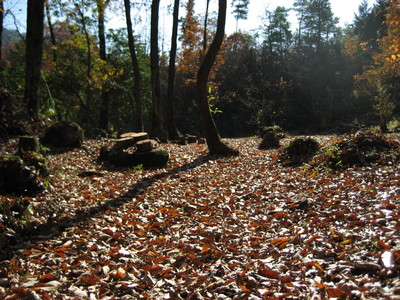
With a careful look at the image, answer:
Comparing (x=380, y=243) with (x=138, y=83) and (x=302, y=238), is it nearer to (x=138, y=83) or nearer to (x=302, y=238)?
(x=302, y=238)

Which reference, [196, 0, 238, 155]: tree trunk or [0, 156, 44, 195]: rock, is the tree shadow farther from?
[196, 0, 238, 155]: tree trunk

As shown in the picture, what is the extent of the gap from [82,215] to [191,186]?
92.8 inches

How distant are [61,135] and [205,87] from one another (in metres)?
4.32

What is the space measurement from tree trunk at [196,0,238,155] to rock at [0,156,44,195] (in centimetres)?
517

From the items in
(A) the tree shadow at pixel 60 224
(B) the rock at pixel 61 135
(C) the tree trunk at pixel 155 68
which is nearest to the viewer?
(A) the tree shadow at pixel 60 224

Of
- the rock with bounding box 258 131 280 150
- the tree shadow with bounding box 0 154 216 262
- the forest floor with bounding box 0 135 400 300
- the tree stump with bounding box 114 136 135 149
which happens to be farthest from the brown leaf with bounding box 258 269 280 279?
the rock with bounding box 258 131 280 150

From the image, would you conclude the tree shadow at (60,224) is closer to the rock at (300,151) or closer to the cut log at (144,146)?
the cut log at (144,146)

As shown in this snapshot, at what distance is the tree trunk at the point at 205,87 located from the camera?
809 centimetres

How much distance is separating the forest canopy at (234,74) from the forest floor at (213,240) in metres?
7.31

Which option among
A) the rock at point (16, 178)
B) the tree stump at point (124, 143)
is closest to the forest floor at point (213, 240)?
the rock at point (16, 178)

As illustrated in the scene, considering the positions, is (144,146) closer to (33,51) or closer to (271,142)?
(33,51)

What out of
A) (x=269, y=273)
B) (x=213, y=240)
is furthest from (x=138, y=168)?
(x=269, y=273)

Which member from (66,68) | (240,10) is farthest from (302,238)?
(240,10)

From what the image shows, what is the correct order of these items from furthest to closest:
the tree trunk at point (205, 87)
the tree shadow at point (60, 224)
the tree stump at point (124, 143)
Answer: the tree trunk at point (205, 87), the tree stump at point (124, 143), the tree shadow at point (60, 224)
